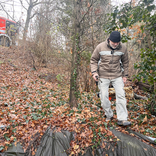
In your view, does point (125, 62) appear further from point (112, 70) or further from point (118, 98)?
point (118, 98)

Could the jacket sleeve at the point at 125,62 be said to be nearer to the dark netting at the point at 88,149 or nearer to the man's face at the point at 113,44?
the man's face at the point at 113,44

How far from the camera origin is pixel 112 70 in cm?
322

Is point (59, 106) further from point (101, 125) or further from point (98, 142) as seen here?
point (98, 142)

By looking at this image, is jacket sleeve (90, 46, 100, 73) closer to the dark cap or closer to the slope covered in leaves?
the dark cap

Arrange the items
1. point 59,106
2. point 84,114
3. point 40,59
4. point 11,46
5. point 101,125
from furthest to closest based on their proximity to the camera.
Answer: point 11,46 → point 40,59 → point 59,106 → point 84,114 → point 101,125

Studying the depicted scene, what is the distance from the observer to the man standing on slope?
10.3 feet

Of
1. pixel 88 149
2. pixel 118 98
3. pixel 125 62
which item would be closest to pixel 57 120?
pixel 88 149

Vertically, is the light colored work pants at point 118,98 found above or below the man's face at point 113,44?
below

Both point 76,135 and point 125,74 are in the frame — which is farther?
point 125,74

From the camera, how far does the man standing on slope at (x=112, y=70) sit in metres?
3.13

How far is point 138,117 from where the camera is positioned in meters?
3.87

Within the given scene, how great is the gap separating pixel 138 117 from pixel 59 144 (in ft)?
8.11

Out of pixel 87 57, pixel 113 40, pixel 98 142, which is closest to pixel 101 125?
pixel 98 142

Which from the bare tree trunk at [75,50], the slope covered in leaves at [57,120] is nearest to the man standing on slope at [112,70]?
the slope covered in leaves at [57,120]
